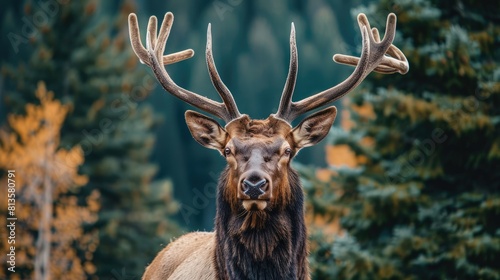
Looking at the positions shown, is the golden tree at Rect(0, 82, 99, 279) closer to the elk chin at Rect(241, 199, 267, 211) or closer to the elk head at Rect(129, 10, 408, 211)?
the elk head at Rect(129, 10, 408, 211)

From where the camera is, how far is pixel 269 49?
46750 mm

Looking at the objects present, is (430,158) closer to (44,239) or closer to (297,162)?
(297,162)

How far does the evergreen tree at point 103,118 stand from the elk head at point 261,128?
55.3ft

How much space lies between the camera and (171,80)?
7.14 metres

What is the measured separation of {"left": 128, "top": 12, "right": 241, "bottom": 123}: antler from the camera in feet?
21.8

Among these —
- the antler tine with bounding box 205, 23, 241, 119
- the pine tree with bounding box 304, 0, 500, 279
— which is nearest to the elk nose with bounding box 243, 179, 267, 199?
the antler tine with bounding box 205, 23, 241, 119

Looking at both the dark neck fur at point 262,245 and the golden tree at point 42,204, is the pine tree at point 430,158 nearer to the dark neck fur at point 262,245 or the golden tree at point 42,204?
the dark neck fur at point 262,245

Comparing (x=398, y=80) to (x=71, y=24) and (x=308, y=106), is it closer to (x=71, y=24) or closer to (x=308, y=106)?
(x=308, y=106)

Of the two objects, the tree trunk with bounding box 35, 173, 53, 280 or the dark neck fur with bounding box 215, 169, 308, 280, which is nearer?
the dark neck fur with bounding box 215, 169, 308, 280

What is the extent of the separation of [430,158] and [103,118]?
1608 centimetres

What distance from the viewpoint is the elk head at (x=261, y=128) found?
598 centimetres

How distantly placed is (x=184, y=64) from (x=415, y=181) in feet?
116

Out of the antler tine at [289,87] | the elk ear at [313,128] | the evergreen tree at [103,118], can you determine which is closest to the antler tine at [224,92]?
the antler tine at [289,87]

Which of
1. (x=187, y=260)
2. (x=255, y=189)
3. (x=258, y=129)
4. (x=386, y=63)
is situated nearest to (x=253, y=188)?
(x=255, y=189)
